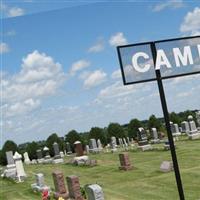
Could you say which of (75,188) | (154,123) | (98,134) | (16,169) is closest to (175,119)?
(154,123)

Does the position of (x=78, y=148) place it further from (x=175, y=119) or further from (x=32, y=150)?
(x=32, y=150)

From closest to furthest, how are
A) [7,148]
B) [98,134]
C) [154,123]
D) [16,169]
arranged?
[16,169] < [154,123] < [98,134] < [7,148]

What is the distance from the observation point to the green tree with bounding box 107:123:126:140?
185 feet

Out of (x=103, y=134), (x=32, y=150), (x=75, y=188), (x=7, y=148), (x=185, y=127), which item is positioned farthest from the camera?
(x=7, y=148)

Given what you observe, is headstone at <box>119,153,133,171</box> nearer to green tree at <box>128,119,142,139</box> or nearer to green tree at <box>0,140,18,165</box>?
green tree at <box>128,119,142,139</box>

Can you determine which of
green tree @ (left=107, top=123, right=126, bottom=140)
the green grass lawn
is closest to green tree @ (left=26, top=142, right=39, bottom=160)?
green tree @ (left=107, top=123, right=126, bottom=140)

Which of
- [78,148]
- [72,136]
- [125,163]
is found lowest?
[125,163]

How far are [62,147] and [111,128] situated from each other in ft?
21.0

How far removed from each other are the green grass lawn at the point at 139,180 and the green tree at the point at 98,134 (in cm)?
2155

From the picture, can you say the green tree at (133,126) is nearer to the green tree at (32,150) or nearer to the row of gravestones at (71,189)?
the green tree at (32,150)

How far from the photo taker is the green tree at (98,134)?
184 ft

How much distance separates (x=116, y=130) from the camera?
5669cm

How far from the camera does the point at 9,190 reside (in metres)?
27.1

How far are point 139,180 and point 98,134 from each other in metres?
34.5
